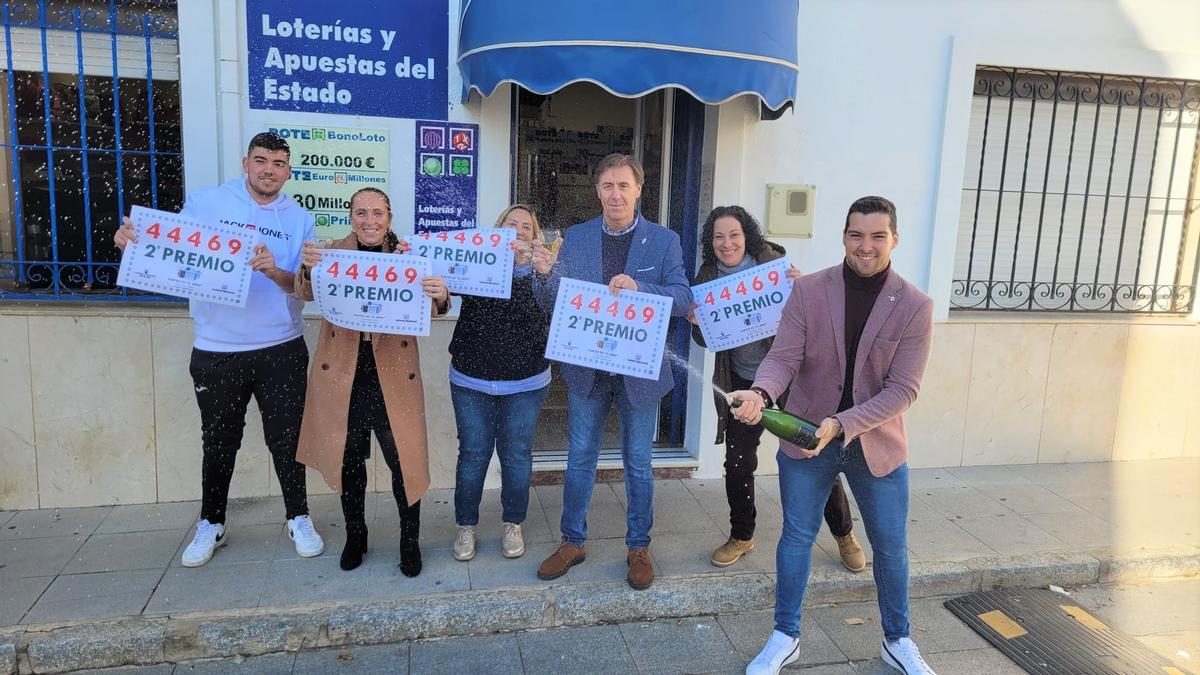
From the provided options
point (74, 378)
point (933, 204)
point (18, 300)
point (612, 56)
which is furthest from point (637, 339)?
point (18, 300)

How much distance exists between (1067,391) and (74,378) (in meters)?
6.99

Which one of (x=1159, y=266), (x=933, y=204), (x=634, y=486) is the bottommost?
(x=634, y=486)

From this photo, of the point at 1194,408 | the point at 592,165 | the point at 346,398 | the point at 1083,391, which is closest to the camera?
the point at 346,398

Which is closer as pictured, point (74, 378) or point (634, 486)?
point (634, 486)

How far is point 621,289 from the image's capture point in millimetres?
3609

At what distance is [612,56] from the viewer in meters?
3.94

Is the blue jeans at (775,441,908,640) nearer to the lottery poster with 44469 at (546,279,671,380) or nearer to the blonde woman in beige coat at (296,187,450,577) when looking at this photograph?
the lottery poster with 44469 at (546,279,671,380)

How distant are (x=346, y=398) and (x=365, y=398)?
90 millimetres

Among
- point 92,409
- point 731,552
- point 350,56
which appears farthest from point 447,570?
point 350,56

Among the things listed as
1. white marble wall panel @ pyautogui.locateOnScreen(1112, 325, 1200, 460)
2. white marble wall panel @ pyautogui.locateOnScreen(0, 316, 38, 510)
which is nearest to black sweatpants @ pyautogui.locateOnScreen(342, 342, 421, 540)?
white marble wall panel @ pyautogui.locateOnScreen(0, 316, 38, 510)

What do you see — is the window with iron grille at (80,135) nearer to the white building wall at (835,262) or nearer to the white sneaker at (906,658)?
the white building wall at (835,262)

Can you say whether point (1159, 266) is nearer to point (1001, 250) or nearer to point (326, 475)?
point (1001, 250)

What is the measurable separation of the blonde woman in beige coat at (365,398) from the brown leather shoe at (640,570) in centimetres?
110

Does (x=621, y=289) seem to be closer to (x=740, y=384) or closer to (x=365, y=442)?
(x=740, y=384)
